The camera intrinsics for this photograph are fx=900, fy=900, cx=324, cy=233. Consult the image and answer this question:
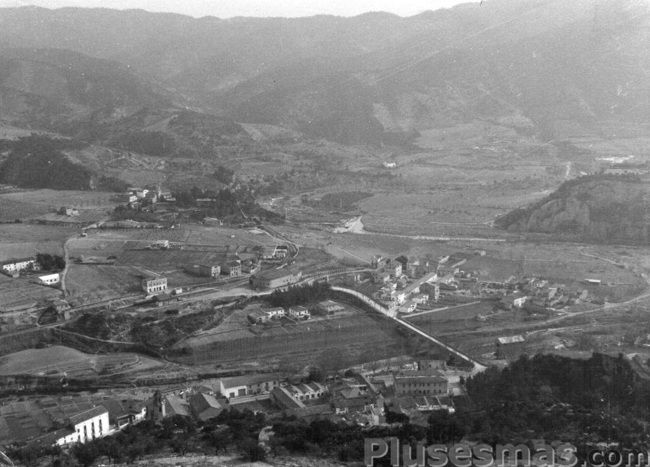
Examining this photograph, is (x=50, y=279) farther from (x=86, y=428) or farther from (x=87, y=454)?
(x=87, y=454)

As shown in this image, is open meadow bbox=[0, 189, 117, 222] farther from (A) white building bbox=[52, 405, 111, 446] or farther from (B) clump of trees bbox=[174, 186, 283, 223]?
(A) white building bbox=[52, 405, 111, 446]

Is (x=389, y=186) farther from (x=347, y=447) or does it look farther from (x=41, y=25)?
(x=41, y=25)

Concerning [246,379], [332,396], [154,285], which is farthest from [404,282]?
[332,396]

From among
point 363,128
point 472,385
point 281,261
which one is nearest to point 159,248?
point 281,261

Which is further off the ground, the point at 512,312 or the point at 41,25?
the point at 41,25

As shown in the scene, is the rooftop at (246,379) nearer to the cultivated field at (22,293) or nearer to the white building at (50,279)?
the cultivated field at (22,293)

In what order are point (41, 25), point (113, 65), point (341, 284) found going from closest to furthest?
point (341, 284), point (113, 65), point (41, 25)

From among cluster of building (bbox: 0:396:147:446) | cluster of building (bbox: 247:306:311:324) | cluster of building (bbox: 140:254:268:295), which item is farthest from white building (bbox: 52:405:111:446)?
cluster of building (bbox: 140:254:268:295)
